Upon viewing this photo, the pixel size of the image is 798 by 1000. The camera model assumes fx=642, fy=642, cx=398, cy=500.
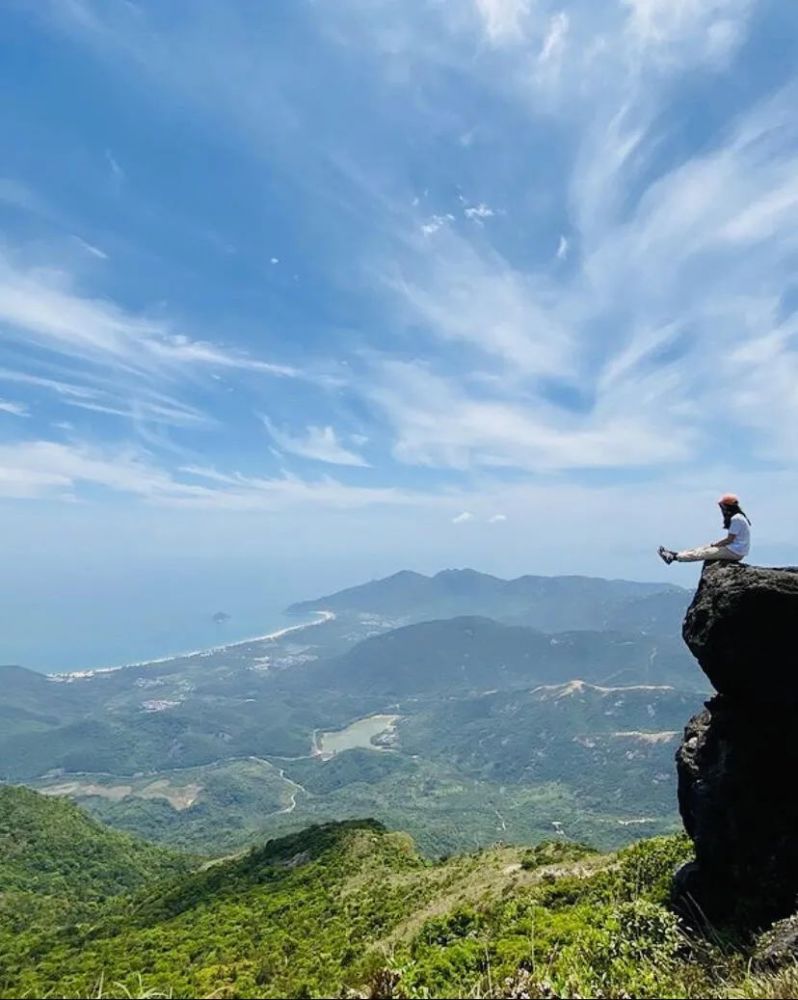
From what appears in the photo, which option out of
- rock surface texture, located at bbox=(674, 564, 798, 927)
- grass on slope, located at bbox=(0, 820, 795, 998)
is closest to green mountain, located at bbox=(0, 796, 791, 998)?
grass on slope, located at bbox=(0, 820, 795, 998)

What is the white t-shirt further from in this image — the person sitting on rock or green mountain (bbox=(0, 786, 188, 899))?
green mountain (bbox=(0, 786, 188, 899))

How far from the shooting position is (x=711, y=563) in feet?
59.9

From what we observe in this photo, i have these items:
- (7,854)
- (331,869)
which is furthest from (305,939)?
(7,854)

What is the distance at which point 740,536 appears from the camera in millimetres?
17391

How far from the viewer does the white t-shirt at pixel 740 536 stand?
1738 cm

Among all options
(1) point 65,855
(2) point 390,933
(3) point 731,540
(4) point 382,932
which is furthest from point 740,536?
(1) point 65,855

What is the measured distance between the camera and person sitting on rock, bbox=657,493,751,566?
57.2 ft

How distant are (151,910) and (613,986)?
61.0 metres

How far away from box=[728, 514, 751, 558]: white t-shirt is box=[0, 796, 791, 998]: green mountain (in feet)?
30.3

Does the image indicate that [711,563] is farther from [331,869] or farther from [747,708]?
[331,869]

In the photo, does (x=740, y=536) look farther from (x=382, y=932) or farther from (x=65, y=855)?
(x=65, y=855)

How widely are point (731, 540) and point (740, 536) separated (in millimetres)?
250

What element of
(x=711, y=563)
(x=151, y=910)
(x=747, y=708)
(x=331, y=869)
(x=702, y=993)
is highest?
(x=711, y=563)

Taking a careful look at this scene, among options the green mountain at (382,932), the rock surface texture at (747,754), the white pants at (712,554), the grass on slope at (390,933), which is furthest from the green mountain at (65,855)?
the white pants at (712,554)
